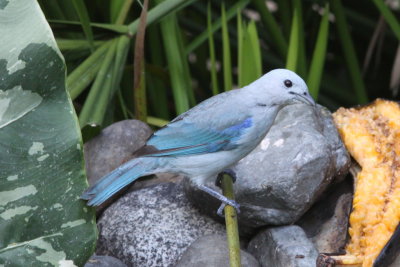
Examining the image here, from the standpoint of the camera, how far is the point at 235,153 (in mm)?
2229

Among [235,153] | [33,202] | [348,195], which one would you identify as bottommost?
[348,195]

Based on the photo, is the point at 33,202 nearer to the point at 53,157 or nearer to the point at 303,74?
the point at 53,157

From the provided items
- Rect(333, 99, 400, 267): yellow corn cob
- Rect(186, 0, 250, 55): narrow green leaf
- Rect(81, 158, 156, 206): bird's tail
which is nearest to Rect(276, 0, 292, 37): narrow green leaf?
Rect(186, 0, 250, 55): narrow green leaf

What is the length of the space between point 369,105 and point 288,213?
Result: 58 centimetres

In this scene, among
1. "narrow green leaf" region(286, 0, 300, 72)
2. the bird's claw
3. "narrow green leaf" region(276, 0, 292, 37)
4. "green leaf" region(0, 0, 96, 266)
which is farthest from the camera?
"narrow green leaf" region(276, 0, 292, 37)

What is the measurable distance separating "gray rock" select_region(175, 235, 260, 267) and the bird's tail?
0.90ft

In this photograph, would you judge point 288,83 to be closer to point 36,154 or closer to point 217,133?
point 217,133

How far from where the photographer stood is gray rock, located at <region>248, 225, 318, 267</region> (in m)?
2.16

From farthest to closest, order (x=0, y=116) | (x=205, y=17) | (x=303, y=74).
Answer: (x=205, y=17) → (x=303, y=74) → (x=0, y=116)

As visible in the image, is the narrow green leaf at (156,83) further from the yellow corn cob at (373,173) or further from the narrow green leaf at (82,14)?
the yellow corn cob at (373,173)

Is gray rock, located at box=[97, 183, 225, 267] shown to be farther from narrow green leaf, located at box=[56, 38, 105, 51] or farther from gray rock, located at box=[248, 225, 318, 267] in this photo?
narrow green leaf, located at box=[56, 38, 105, 51]

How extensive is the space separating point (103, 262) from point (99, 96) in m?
0.84

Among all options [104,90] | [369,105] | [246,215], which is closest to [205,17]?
[104,90]

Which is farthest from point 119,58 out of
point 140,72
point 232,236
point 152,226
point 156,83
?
point 232,236
